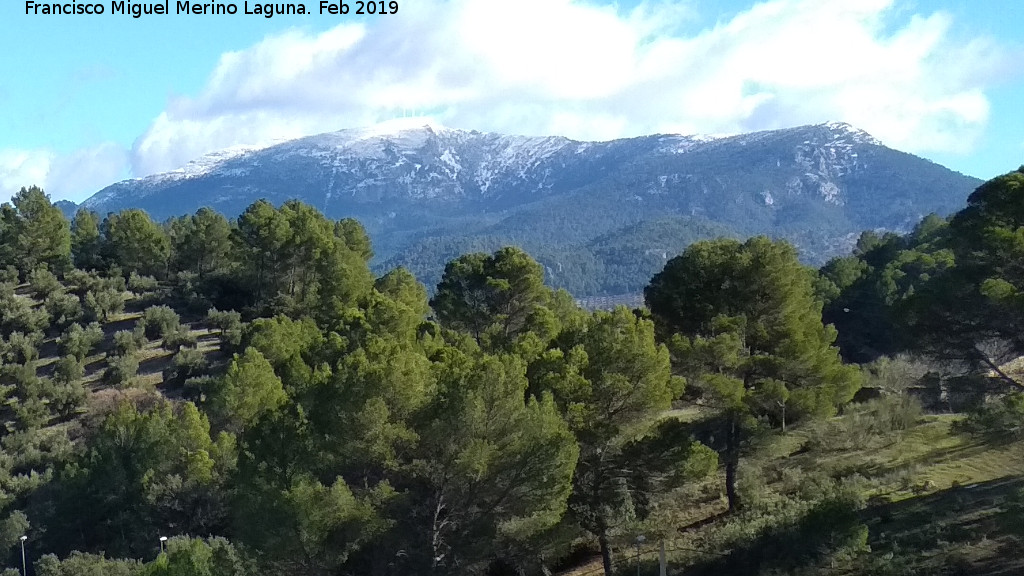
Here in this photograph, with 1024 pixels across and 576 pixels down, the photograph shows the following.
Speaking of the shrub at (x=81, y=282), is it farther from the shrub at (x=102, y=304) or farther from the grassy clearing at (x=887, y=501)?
the grassy clearing at (x=887, y=501)

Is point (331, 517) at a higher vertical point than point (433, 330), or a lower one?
lower

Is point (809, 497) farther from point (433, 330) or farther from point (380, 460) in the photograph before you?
point (433, 330)

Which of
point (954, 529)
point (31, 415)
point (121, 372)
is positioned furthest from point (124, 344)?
point (954, 529)

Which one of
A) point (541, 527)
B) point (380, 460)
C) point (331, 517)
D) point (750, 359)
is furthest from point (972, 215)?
point (331, 517)

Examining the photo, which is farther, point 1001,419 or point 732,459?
point 732,459

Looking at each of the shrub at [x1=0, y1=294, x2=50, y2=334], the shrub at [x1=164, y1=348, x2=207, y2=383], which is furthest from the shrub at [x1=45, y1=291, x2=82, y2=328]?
the shrub at [x1=164, y1=348, x2=207, y2=383]

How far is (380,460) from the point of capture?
55.3 feet

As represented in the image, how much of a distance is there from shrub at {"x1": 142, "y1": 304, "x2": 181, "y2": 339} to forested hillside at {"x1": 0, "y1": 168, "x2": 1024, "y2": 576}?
12.5 metres

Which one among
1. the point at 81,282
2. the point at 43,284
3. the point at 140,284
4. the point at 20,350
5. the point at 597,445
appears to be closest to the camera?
the point at 597,445

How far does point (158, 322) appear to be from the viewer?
45.5 metres

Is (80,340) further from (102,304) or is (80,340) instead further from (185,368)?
(185,368)

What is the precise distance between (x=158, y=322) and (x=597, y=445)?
33.7 m

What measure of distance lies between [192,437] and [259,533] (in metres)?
12.4

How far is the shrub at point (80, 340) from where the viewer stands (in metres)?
42.5
